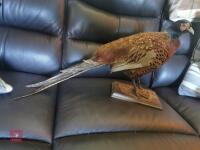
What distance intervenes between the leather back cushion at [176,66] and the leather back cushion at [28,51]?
2.24 ft

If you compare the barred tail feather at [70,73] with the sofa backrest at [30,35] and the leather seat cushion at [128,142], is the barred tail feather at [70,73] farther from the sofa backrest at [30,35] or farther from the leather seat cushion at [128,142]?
the leather seat cushion at [128,142]

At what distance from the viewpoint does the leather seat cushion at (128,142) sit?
41.9 inches

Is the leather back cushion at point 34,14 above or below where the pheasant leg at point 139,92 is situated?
above

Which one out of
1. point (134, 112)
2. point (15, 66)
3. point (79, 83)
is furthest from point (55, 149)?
point (15, 66)

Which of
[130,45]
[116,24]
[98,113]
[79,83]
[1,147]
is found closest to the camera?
[1,147]

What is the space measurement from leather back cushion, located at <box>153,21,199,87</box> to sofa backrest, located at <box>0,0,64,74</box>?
26.3 inches

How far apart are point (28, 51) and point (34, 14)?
221 mm

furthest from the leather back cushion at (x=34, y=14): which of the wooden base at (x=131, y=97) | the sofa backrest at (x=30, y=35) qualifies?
the wooden base at (x=131, y=97)

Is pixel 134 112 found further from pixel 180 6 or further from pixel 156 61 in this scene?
pixel 180 6

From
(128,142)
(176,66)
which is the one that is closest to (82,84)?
(128,142)

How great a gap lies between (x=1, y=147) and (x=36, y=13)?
2.86 feet

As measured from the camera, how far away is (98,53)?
1438mm

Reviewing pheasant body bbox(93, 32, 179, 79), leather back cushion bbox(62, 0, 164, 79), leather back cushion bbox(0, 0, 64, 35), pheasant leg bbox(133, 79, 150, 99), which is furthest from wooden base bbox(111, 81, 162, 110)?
leather back cushion bbox(0, 0, 64, 35)

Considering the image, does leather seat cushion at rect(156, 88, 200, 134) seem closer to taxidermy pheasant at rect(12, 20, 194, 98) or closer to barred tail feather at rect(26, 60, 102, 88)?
taxidermy pheasant at rect(12, 20, 194, 98)
